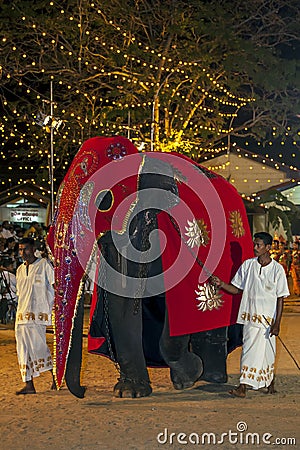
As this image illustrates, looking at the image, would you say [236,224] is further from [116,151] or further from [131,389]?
[131,389]

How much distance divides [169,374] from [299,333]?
10.6ft

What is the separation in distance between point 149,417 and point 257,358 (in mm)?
1236

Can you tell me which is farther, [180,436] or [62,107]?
[62,107]

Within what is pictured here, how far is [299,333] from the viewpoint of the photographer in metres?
11.3

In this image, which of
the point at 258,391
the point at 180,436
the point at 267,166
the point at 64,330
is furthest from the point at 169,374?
the point at 267,166

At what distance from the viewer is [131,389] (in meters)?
7.47

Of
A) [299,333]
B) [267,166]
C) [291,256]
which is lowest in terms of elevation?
[299,333]

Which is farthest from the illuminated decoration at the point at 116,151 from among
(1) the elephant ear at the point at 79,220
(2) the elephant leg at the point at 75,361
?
(2) the elephant leg at the point at 75,361

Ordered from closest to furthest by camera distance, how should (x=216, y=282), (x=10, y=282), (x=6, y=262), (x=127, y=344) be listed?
(x=127, y=344), (x=216, y=282), (x=10, y=282), (x=6, y=262)

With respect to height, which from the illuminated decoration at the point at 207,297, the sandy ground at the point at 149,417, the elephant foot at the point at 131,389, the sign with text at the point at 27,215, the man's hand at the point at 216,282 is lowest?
the sandy ground at the point at 149,417

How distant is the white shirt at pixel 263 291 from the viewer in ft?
24.4

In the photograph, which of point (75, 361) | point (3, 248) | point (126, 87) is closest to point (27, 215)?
point (126, 87)

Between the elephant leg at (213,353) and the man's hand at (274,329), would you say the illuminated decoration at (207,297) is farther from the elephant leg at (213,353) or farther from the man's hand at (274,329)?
the man's hand at (274,329)

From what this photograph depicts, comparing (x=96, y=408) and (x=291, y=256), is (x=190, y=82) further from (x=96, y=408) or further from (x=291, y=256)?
(x=96, y=408)
